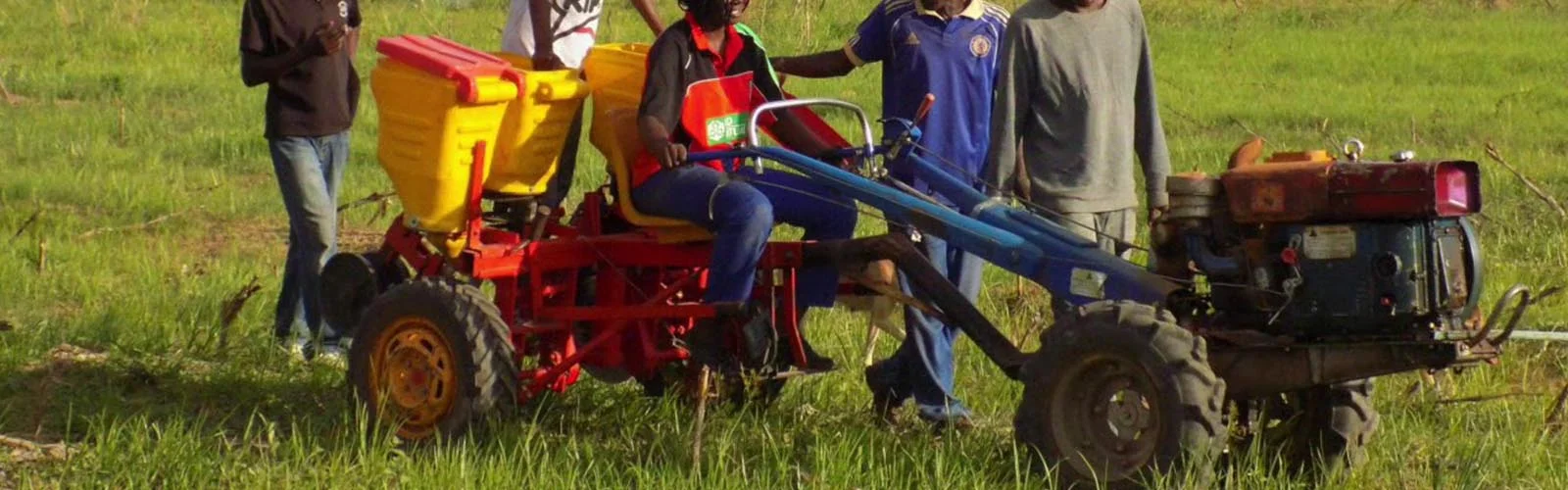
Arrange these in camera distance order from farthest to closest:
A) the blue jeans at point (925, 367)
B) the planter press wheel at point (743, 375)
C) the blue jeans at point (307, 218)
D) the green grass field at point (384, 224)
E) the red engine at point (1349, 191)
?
the blue jeans at point (307, 218)
the blue jeans at point (925, 367)
the planter press wheel at point (743, 375)
the green grass field at point (384, 224)
the red engine at point (1349, 191)

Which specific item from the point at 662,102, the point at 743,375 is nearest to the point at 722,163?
the point at 662,102

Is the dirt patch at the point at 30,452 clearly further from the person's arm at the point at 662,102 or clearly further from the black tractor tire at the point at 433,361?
the person's arm at the point at 662,102

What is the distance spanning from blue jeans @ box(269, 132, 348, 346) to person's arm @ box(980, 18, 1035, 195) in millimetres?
2440

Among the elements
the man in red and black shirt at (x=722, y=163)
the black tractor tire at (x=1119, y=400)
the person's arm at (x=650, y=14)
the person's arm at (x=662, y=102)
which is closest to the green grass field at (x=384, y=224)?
Result: the black tractor tire at (x=1119, y=400)

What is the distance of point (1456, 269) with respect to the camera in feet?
18.2

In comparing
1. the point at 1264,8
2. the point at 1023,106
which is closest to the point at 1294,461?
the point at 1023,106

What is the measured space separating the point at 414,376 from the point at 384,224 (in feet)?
16.2

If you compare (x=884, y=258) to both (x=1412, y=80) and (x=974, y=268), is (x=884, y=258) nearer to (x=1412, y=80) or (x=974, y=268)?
(x=974, y=268)

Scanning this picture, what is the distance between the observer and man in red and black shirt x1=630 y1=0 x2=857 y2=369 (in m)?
6.59

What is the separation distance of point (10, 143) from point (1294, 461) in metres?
9.57

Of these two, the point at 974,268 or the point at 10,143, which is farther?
the point at 10,143

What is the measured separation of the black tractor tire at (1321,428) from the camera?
6020mm

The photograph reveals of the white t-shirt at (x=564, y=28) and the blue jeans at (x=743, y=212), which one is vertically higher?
the white t-shirt at (x=564, y=28)

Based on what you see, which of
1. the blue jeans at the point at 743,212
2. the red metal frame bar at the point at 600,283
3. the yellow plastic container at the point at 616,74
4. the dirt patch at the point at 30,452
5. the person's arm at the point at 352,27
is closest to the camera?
the dirt patch at the point at 30,452
